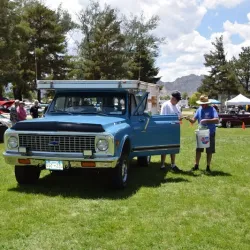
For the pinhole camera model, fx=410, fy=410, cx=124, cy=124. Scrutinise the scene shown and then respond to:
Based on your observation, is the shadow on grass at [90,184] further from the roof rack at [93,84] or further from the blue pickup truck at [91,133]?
the roof rack at [93,84]

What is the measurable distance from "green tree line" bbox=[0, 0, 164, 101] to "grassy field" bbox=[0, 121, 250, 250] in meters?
36.9

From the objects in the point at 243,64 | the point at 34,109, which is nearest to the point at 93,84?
the point at 34,109

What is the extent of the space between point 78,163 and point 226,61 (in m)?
76.6

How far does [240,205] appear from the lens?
6.45 meters

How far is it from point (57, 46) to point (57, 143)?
150ft

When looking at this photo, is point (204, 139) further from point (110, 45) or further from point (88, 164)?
point (110, 45)

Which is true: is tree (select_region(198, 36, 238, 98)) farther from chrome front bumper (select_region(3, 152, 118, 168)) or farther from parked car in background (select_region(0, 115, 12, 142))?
chrome front bumper (select_region(3, 152, 118, 168))

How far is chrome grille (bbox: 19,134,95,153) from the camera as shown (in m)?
6.82

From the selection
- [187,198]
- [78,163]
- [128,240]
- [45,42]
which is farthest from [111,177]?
[45,42]

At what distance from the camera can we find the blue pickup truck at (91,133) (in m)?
6.79

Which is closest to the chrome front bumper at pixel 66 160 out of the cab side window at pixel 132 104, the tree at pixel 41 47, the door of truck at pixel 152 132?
the door of truck at pixel 152 132

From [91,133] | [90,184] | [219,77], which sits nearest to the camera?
[91,133]

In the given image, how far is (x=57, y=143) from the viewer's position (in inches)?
274

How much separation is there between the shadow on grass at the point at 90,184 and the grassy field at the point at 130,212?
0.02 metres
